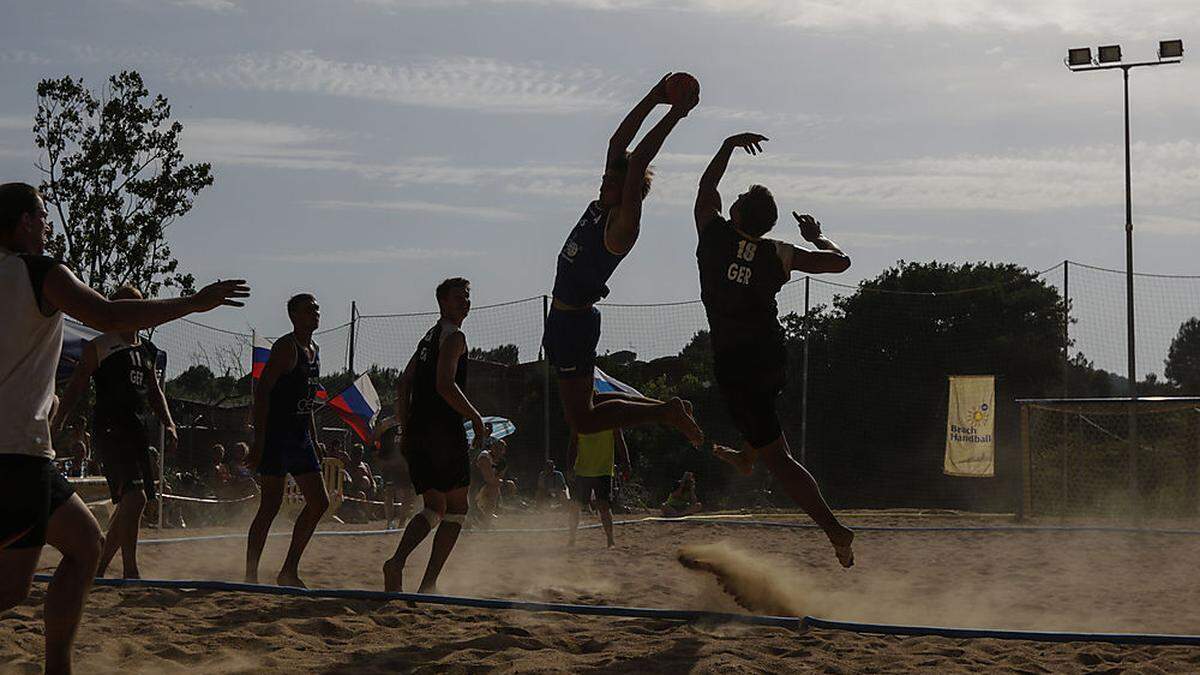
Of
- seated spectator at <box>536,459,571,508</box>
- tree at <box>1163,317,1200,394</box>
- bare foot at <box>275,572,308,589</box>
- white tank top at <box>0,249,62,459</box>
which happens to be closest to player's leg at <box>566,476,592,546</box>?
bare foot at <box>275,572,308,589</box>

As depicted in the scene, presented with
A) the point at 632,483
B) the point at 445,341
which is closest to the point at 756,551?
the point at 445,341

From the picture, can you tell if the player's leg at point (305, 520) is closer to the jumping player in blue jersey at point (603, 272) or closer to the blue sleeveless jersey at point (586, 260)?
the jumping player in blue jersey at point (603, 272)

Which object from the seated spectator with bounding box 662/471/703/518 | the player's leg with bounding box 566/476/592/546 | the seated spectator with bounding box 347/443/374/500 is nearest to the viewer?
the player's leg with bounding box 566/476/592/546

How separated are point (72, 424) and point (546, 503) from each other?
266 inches

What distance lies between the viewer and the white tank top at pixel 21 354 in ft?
14.1

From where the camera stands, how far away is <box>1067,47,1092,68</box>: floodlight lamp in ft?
70.9

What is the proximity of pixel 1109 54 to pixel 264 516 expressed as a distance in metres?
17.2

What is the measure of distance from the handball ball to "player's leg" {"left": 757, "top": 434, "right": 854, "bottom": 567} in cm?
172

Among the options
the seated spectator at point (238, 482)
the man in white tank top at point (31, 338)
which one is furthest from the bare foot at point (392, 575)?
the seated spectator at point (238, 482)

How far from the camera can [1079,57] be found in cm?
2177

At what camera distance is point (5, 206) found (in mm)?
4387

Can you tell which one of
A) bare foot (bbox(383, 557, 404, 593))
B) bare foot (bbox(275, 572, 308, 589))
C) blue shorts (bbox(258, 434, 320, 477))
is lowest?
bare foot (bbox(275, 572, 308, 589))

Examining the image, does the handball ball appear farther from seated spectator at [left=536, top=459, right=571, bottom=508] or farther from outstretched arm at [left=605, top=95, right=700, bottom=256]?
seated spectator at [left=536, top=459, right=571, bottom=508]

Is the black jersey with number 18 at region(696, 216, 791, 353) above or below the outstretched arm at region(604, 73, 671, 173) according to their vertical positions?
below
